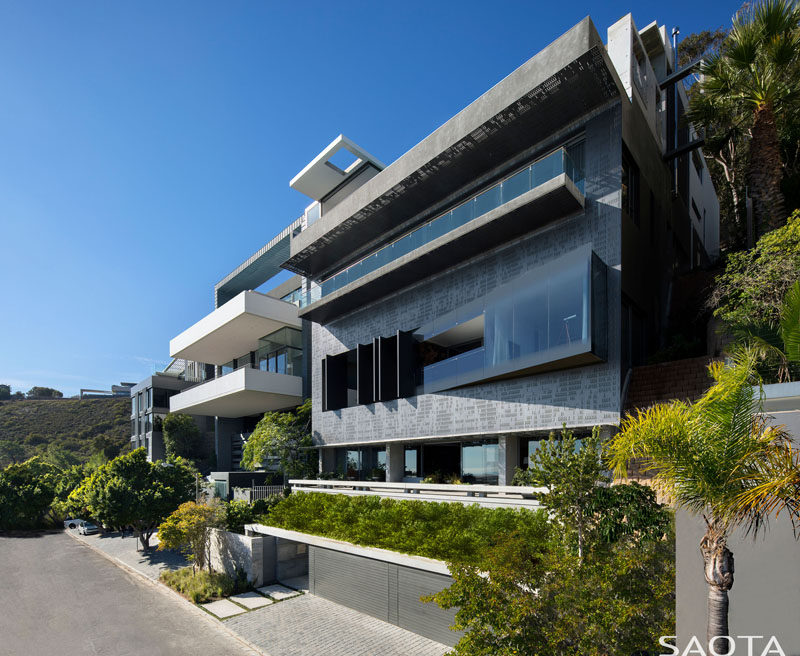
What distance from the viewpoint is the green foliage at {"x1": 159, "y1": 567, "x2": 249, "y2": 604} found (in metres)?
19.1

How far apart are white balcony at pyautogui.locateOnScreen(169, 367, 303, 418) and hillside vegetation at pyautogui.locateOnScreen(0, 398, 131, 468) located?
37.1m

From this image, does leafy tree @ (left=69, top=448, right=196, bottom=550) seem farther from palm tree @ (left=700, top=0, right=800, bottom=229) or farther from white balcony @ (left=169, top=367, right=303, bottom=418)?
palm tree @ (left=700, top=0, right=800, bottom=229)

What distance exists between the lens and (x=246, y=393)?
31078mm

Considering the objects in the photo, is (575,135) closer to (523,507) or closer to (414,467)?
Result: (523,507)

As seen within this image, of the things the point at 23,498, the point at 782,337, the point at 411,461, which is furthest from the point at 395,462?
the point at 23,498

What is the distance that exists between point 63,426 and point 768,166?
96746 millimetres

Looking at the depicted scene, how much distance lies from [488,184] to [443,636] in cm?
1558

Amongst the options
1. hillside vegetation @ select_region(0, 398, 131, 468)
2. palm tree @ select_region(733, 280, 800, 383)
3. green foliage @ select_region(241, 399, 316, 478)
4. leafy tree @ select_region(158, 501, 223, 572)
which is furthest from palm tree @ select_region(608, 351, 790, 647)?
hillside vegetation @ select_region(0, 398, 131, 468)

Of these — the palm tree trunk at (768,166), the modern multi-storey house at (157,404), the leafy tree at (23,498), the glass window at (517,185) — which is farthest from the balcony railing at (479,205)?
the modern multi-storey house at (157,404)

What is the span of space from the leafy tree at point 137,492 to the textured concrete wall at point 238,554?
16.5ft

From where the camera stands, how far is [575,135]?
1766 cm

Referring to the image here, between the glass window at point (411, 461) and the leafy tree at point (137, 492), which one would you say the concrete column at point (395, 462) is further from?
the leafy tree at point (137, 492)

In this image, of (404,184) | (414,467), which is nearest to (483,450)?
(414,467)

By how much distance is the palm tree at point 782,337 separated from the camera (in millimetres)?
6965
